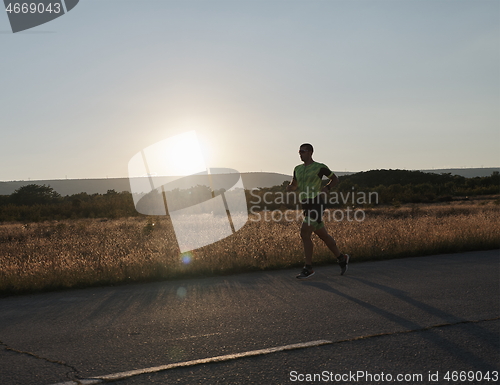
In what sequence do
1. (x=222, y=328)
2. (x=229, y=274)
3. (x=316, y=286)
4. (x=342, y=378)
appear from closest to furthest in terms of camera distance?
1. (x=342, y=378)
2. (x=222, y=328)
3. (x=316, y=286)
4. (x=229, y=274)

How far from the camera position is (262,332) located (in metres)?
4.04

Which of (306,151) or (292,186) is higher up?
(306,151)

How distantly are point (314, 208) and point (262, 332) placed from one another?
2.99 metres

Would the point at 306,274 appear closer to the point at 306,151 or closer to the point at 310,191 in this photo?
the point at 310,191

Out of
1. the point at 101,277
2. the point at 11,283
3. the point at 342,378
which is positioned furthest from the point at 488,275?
the point at 11,283

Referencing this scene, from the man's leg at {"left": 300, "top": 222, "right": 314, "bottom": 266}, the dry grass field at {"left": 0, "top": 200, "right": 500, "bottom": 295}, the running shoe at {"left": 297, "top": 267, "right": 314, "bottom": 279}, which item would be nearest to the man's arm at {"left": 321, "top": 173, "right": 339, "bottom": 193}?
the man's leg at {"left": 300, "top": 222, "right": 314, "bottom": 266}

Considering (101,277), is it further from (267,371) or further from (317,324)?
(267,371)

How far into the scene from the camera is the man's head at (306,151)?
263 inches

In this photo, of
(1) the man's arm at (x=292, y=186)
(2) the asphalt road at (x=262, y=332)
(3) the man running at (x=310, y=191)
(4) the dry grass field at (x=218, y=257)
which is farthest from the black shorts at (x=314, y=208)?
(4) the dry grass field at (x=218, y=257)

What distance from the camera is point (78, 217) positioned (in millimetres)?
35688

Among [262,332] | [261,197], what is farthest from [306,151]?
[261,197]

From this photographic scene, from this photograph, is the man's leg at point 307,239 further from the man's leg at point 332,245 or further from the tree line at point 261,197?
the tree line at point 261,197

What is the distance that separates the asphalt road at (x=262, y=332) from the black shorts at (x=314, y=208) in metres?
1.00

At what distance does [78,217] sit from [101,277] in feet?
103
